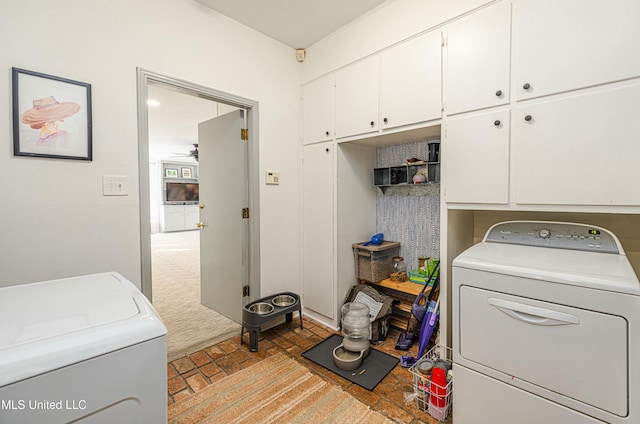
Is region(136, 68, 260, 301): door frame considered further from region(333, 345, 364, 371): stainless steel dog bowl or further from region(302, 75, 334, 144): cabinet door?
region(333, 345, 364, 371): stainless steel dog bowl

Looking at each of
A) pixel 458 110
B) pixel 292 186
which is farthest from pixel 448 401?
pixel 292 186

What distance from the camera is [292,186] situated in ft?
9.34

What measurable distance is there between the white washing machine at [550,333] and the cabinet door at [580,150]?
242 millimetres

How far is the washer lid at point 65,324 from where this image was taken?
0.68 meters

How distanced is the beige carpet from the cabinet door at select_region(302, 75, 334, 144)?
1964 mm

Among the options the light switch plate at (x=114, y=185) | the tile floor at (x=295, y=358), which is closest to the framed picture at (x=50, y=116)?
the light switch plate at (x=114, y=185)

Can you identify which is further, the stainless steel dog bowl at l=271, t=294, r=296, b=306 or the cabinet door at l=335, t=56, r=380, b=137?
the stainless steel dog bowl at l=271, t=294, r=296, b=306

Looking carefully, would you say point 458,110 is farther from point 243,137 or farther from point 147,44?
point 147,44

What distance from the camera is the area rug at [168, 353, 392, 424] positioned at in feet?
5.11

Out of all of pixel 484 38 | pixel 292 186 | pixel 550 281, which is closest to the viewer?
pixel 550 281

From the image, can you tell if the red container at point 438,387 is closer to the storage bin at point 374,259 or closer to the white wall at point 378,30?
the storage bin at point 374,259

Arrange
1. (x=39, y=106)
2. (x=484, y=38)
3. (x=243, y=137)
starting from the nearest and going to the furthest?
(x=39, y=106) < (x=484, y=38) < (x=243, y=137)

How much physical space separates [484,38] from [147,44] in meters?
2.16

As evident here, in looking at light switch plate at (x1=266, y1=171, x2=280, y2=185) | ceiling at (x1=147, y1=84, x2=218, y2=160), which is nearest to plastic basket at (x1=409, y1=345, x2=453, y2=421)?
light switch plate at (x1=266, y1=171, x2=280, y2=185)
